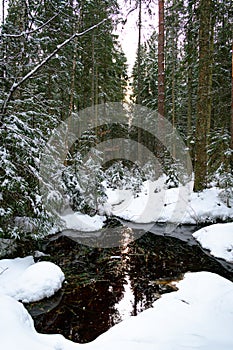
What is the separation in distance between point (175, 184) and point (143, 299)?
8.21 meters

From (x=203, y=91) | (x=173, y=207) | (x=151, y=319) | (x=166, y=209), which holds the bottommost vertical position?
(x=151, y=319)

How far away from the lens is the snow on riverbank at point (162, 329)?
2.66 metres

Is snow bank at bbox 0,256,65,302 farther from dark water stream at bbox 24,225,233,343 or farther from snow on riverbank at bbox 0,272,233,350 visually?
snow on riverbank at bbox 0,272,233,350

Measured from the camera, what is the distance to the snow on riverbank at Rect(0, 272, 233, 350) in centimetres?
266

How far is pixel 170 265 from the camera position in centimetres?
623

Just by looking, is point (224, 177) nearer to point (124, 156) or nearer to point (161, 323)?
point (161, 323)

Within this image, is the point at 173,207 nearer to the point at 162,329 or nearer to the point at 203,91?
the point at 203,91

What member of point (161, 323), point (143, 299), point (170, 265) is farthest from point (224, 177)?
point (161, 323)

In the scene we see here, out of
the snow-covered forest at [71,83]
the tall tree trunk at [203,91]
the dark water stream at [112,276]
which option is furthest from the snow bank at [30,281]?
the tall tree trunk at [203,91]

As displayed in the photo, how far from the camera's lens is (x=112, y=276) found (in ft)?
18.7

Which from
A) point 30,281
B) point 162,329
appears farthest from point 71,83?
point 162,329

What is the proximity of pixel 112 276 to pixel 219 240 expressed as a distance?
3.04 metres

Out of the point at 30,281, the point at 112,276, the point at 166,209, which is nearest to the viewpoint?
the point at 30,281

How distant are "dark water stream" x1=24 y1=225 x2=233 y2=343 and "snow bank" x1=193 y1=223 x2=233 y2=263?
197 mm
